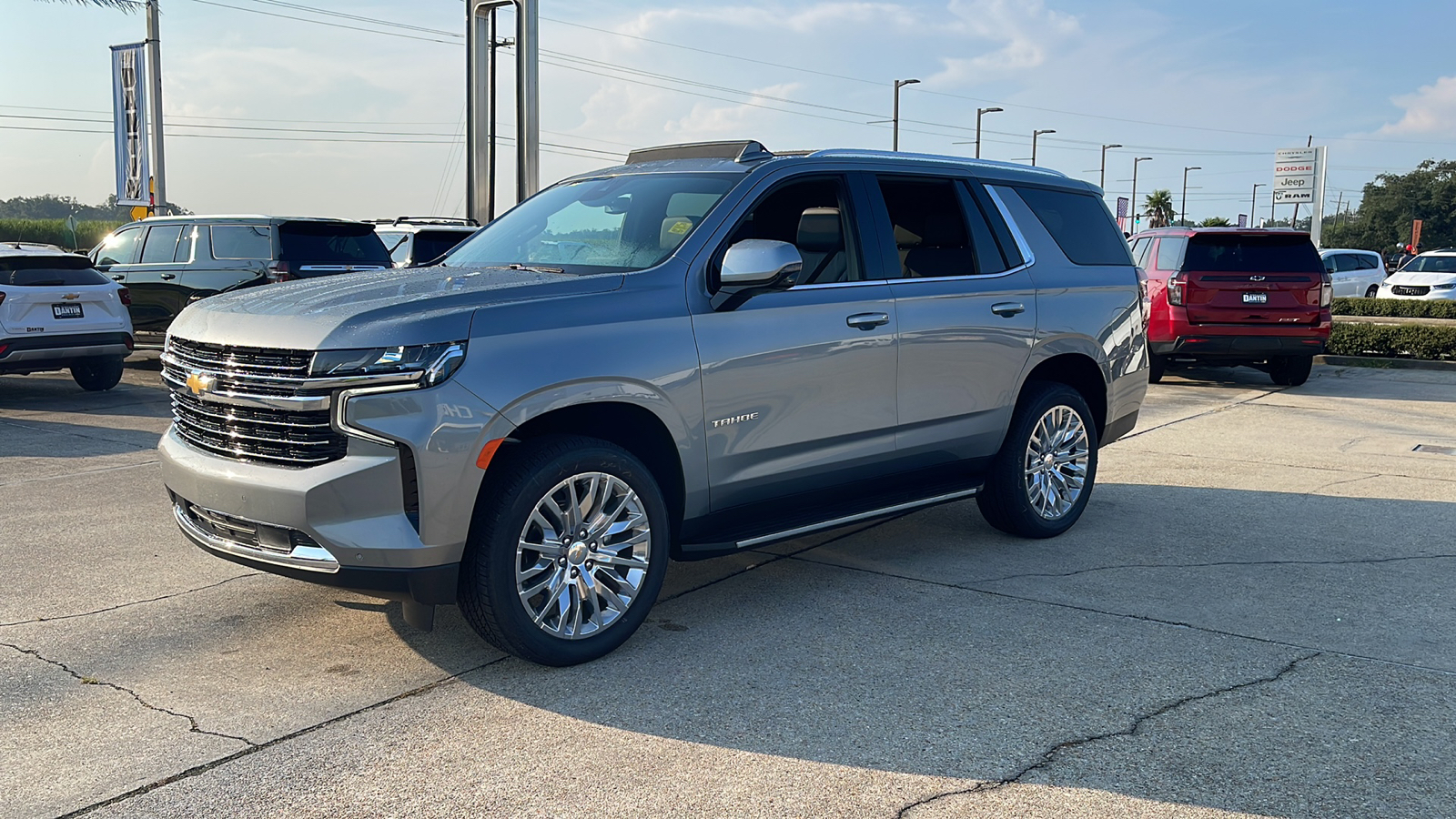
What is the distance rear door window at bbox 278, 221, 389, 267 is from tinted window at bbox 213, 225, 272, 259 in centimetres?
21

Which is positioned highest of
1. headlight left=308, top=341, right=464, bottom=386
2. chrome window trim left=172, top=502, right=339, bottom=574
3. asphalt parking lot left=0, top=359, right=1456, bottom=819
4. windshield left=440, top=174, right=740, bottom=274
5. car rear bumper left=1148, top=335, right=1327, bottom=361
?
windshield left=440, top=174, right=740, bottom=274

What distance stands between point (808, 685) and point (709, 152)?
267 cm

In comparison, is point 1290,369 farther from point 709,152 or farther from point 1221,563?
point 709,152

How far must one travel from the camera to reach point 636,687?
4.36m

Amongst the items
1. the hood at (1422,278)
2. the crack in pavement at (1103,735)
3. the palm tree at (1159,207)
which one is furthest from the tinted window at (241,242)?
the palm tree at (1159,207)

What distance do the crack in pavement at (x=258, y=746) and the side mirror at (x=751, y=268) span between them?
1671mm

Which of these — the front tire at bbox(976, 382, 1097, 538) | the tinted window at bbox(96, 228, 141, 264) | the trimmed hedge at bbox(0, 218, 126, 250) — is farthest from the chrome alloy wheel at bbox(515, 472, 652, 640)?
the trimmed hedge at bbox(0, 218, 126, 250)

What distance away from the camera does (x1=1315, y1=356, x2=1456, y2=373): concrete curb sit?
17078 mm

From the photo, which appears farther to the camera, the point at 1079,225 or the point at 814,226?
the point at 1079,225

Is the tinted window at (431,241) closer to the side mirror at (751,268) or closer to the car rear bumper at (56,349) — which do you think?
the car rear bumper at (56,349)

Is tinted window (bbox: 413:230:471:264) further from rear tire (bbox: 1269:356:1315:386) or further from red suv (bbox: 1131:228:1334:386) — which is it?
rear tire (bbox: 1269:356:1315:386)

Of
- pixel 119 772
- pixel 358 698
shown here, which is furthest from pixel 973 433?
pixel 119 772

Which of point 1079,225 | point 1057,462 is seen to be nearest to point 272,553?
point 1057,462

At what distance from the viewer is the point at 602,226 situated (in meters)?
5.42
